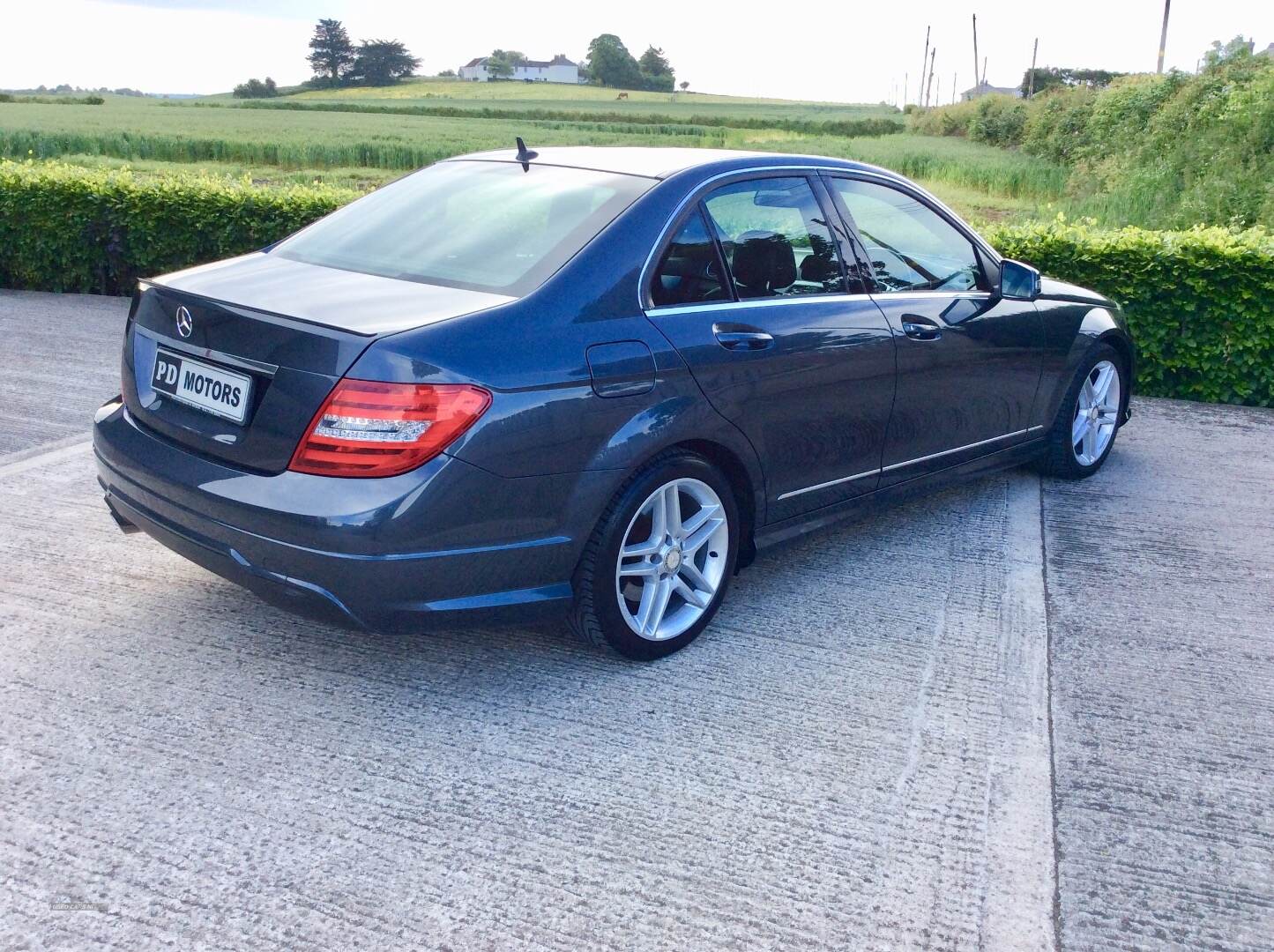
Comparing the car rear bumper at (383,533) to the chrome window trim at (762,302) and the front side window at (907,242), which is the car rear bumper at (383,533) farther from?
the front side window at (907,242)

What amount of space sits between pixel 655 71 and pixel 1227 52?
78.5 m

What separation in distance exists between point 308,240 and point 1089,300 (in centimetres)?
390

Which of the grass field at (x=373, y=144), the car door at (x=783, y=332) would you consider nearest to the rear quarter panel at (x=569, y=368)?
the car door at (x=783, y=332)

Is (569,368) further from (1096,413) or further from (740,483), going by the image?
(1096,413)

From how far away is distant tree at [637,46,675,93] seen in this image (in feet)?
314

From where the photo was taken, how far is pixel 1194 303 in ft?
26.2

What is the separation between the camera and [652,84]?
97250mm

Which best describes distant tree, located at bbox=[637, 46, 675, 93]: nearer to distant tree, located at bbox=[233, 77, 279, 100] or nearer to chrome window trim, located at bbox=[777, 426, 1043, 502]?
distant tree, located at bbox=[233, 77, 279, 100]

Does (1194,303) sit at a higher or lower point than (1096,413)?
higher

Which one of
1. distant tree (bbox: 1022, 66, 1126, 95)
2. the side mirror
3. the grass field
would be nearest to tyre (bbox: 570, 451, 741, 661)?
the side mirror

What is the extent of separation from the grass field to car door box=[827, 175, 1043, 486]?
29.3ft

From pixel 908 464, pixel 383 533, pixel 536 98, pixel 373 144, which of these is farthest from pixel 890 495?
pixel 536 98

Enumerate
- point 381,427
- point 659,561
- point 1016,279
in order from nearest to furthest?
point 381,427
point 659,561
point 1016,279

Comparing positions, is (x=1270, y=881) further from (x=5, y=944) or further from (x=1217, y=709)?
(x=5, y=944)
